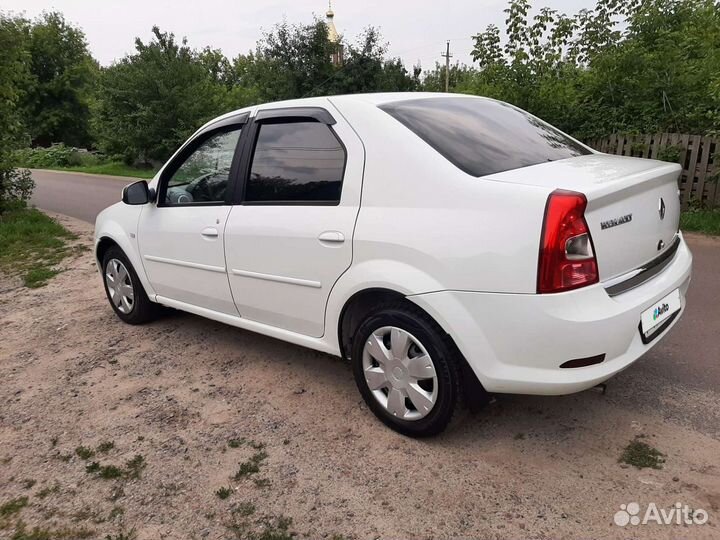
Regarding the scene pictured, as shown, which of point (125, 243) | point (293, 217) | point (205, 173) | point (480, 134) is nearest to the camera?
point (480, 134)

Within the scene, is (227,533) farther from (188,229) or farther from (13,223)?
(13,223)

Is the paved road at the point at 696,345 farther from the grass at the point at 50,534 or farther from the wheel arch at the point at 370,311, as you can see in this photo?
the grass at the point at 50,534

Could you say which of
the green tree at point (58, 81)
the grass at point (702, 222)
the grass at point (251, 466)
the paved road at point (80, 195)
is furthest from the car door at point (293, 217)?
the green tree at point (58, 81)

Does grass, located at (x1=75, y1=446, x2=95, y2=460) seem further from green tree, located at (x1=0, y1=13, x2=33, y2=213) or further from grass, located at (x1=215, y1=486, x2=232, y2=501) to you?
green tree, located at (x1=0, y1=13, x2=33, y2=213)

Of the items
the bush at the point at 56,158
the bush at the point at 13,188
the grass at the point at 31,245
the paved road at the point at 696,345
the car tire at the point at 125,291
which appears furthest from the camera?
the bush at the point at 56,158

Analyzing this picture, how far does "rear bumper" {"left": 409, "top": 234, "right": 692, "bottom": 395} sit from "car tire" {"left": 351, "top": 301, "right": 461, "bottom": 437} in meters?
0.10

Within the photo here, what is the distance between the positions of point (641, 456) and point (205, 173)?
3158 millimetres

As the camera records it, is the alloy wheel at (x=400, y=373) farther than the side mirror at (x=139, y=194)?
No

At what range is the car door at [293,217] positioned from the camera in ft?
9.70

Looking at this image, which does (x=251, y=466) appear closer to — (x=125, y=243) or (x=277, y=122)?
(x=277, y=122)

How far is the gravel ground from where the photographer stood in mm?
2363

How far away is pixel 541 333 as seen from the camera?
2.34m

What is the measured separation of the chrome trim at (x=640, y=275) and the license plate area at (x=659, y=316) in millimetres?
129

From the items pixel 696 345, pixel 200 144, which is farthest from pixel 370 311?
pixel 696 345
